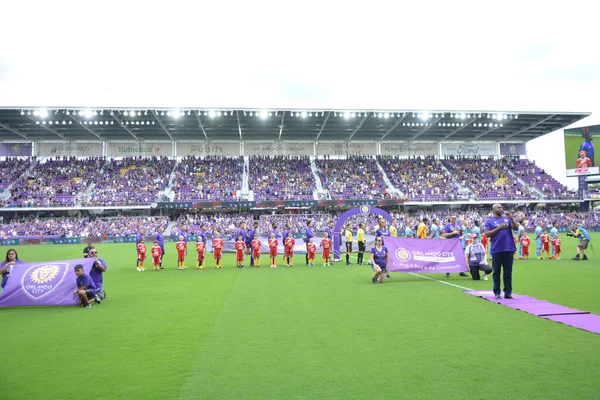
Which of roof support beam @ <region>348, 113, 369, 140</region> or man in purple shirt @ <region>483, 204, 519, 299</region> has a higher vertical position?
roof support beam @ <region>348, 113, 369, 140</region>

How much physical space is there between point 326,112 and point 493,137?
83.3 ft

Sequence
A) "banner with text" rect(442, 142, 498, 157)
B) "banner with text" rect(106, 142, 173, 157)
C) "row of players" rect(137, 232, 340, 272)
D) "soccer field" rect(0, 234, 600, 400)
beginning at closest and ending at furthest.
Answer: "soccer field" rect(0, 234, 600, 400) < "row of players" rect(137, 232, 340, 272) < "banner with text" rect(106, 142, 173, 157) < "banner with text" rect(442, 142, 498, 157)

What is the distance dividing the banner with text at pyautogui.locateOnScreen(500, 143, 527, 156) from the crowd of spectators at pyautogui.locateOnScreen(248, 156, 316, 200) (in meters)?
26.0

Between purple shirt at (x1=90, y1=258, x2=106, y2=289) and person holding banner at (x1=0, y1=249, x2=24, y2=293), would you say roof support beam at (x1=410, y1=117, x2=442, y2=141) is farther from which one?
person holding banner at (x1=0, y1=249, x2=24, y2=293)

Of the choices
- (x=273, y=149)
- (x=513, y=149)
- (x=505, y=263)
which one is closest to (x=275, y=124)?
(x=273, y=149)

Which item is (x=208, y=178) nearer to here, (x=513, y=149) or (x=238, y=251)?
(x=238, y=251)

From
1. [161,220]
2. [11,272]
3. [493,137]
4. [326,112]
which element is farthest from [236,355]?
[493,137]

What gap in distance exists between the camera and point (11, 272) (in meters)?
9.85

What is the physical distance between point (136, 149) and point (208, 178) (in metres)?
11.0

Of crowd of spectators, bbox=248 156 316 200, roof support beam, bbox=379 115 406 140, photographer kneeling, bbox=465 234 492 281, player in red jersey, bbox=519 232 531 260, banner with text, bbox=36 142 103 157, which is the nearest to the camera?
photographer kneeling, bbox=465 234 492 281

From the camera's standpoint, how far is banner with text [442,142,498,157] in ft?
179

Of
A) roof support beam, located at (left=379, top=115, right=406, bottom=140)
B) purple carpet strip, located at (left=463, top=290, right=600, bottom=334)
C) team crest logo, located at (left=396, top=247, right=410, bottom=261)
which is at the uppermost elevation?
roof support beam, located at (left=379, top=115, right=406, bottom=140)

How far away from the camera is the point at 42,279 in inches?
389

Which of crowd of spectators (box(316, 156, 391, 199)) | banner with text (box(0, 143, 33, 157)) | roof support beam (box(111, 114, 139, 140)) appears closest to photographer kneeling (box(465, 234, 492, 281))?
crowd of spectators (box(316, 156, 391, 199))
